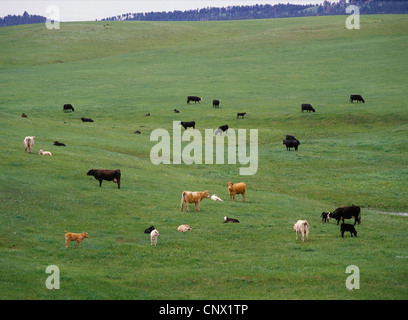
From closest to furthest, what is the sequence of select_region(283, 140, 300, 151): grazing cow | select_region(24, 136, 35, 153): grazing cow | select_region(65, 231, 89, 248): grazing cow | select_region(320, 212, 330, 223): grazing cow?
1. select_region(65, 231, 89, 248): grazing cow
2. select_region(320, 212, 330, 223): grazing cow
3. select_region(24, 136, 35, 153): grazing cow
4. select_region(283, 140, 300, 151): grazing cow

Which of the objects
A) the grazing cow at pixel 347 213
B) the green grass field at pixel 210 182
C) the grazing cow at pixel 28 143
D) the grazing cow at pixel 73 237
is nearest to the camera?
the green grass field at pixel 210 182

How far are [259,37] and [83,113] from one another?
72680 millimetres

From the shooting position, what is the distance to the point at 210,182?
35250mm

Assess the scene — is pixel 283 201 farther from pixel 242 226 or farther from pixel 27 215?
pixel 27 215

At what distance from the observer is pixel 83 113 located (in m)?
68.2

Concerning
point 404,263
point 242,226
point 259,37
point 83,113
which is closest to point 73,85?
point 83,113

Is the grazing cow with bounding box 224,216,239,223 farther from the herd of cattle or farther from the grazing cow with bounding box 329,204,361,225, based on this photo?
the grazing cow with bounding box 329,204,361,225

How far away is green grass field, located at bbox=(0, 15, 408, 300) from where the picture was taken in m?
17.2

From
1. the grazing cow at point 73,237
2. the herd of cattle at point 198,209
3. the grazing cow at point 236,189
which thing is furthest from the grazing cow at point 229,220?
the grazing cow at point 73,237

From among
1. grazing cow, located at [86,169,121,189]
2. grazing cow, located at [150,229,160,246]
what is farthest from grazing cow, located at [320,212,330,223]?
grazing cow, located at [86,169,121,189]

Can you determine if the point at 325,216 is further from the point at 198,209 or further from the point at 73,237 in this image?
the point at 73,237

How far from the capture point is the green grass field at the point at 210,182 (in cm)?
1716

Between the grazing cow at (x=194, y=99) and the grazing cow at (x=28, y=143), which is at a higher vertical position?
the grazing cow at (x=194, y=99)

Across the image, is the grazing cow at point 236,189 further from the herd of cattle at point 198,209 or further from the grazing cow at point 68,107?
the grazing cow at point 68,107
